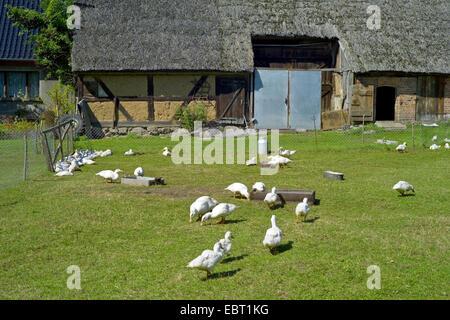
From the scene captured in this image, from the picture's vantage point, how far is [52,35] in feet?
89.1

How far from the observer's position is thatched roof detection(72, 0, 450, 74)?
80.8ft

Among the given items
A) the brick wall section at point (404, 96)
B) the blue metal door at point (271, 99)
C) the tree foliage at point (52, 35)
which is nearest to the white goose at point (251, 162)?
the blue metal door at point (271, 99)

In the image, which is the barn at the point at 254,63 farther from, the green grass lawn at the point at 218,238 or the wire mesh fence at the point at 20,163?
the green grass lawn at the point at 218,238

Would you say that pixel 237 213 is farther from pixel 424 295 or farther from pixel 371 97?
pixel 371 97

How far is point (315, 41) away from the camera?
27.0 m

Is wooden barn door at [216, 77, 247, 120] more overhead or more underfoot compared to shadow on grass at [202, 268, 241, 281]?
more overhead

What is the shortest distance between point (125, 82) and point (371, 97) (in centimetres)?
1236

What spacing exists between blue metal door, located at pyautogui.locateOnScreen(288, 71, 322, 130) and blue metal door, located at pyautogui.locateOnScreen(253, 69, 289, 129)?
341 mm

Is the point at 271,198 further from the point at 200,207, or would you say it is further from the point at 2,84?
the point at 2,84

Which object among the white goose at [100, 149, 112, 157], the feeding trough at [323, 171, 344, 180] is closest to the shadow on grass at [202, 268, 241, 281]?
the feeding trough at [323, 171, 344, 180]

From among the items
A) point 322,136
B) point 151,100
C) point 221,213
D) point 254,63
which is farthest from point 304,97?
point 221,213

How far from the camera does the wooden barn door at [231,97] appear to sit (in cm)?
2561

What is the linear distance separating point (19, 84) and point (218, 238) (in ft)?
84.2

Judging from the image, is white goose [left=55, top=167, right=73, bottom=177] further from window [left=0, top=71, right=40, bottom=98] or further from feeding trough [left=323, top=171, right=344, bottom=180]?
window [left=0, top=71, right=40, bottom=98]
